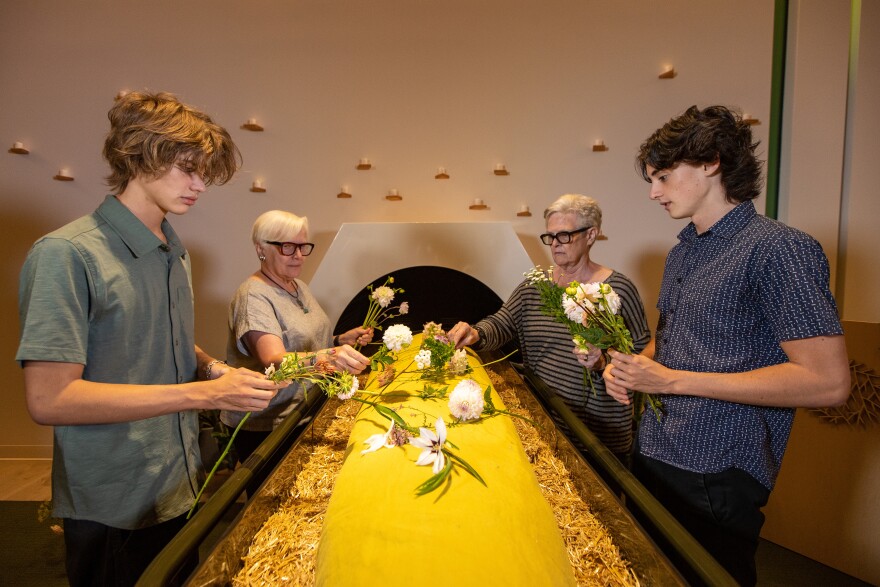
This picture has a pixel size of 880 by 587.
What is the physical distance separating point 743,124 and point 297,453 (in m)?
1.75

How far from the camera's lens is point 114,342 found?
1.22 metres

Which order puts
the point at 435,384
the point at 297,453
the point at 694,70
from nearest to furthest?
the point at 297,453 < the point at 435,384 < the point at 694,70

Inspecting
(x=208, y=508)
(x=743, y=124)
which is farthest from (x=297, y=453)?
(x=743, y=124)

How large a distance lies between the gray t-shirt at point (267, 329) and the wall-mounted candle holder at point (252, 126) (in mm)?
1927

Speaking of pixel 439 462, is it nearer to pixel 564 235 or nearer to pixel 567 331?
pixel 567 331

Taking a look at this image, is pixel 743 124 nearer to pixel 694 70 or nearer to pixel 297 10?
pixel 694 70

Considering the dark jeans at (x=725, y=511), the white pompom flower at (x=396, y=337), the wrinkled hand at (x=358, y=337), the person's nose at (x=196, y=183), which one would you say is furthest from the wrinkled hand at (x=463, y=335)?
the person's nose at (x=196, y=183)

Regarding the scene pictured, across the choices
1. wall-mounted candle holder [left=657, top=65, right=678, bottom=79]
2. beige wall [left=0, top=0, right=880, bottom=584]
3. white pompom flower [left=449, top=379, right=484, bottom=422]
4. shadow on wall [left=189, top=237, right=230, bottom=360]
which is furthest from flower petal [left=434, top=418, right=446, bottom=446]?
wall-mounted candle holder [left=657, top=65, right=678, bottom=79]

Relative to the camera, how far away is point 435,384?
1.91 meters

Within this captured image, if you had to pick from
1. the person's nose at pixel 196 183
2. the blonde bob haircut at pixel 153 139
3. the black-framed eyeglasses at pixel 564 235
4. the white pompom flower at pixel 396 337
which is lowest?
the white pompom flower at pixel 396 337

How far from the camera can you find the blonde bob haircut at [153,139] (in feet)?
4.07

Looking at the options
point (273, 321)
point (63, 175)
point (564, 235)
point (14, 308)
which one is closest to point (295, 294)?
point (273, 321)

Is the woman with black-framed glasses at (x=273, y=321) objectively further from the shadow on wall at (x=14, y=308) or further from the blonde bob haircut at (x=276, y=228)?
the shadow on wall at (x=14, y=308)

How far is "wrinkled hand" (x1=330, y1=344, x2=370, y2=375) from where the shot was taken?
65.1 inches
